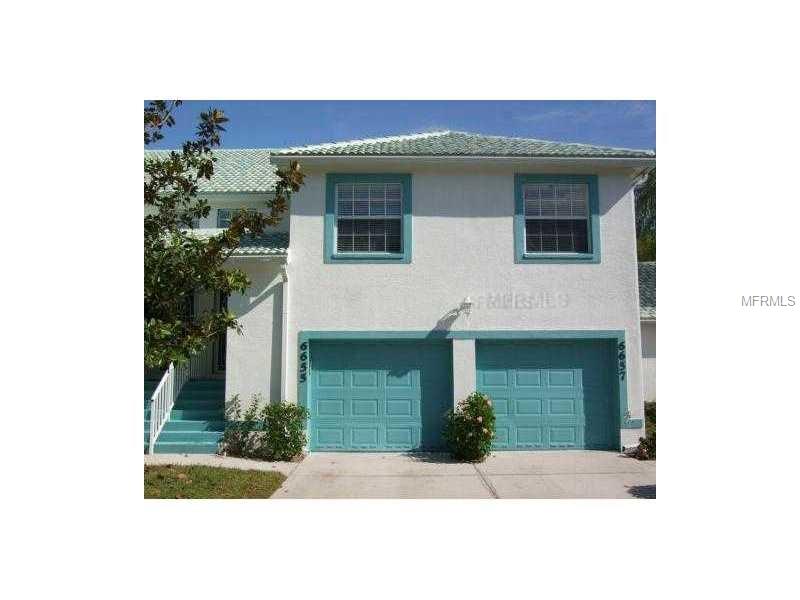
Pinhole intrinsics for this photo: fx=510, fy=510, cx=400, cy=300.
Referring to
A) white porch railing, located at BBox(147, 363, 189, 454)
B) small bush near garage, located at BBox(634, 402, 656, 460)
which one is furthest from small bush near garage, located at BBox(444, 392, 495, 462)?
white porch railing, located at BBox(147, 363, 189, 454)

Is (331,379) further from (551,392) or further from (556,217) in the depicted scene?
(556,217)

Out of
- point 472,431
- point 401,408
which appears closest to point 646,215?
point 472,431

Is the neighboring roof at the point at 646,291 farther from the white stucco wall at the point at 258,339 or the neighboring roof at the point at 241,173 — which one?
the neighboring roof at the point at 241,173

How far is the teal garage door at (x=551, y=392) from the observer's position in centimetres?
739

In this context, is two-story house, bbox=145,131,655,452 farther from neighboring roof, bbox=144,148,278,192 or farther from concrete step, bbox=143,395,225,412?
neighboring roof, bbox=144,148,278,192

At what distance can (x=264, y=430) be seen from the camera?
7.29m

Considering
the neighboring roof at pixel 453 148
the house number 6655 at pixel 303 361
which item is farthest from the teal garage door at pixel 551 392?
the neighboring roof at pixel 453 148

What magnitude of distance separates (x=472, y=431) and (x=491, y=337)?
4.61 feet

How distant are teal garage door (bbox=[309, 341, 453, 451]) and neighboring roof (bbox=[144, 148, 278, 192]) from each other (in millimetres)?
3710

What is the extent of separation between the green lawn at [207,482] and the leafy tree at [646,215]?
562cm
